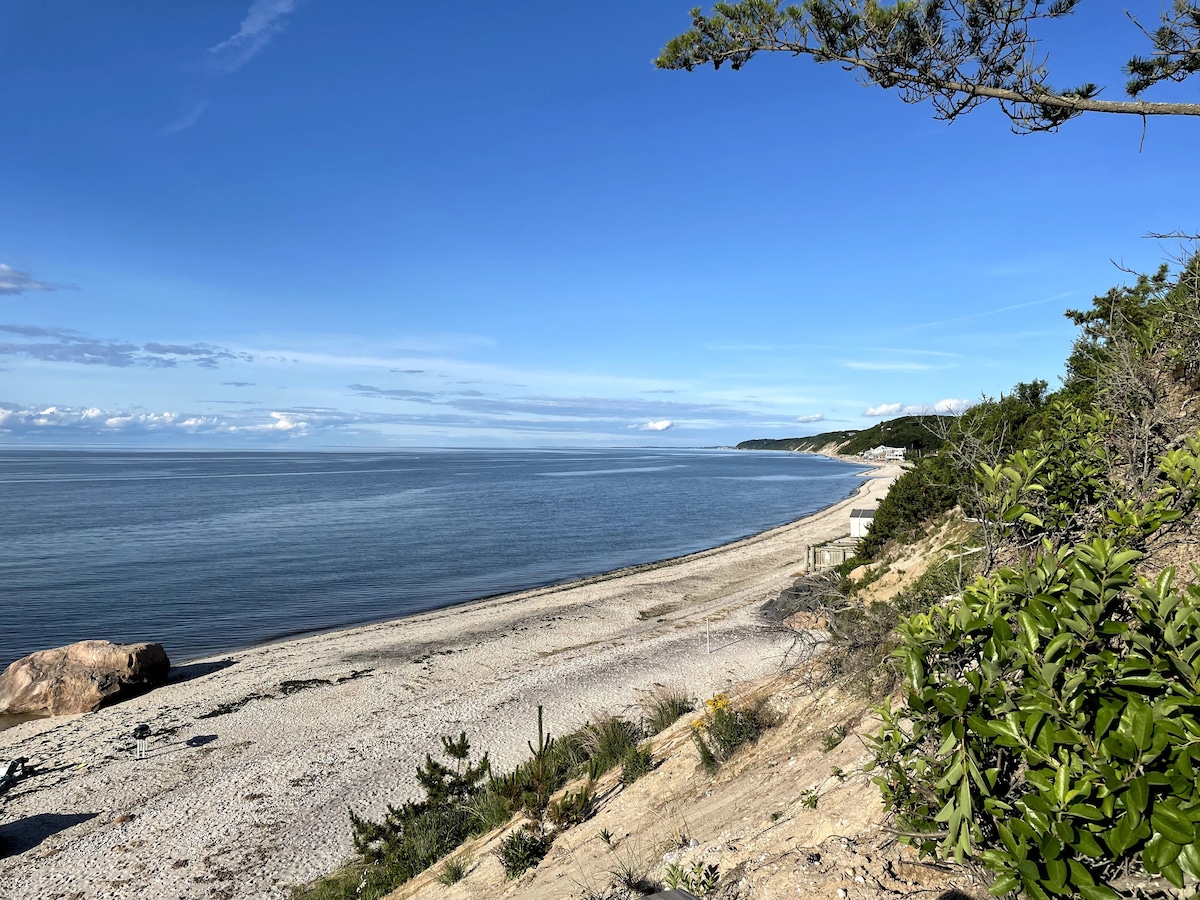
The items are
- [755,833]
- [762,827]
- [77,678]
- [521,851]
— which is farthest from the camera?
[77,678]

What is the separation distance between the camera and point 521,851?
7652mm

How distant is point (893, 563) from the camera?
19297mm

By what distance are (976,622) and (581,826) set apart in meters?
6.84

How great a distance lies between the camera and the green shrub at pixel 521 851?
24.6 feet

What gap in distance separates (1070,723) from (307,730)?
18.2 metres

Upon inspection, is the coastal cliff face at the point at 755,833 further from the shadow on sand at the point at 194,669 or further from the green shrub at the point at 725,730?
the shadow on sand at the point at 194,669

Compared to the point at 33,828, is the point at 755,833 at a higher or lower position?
higher

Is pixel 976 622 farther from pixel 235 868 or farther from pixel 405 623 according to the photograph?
pixel 405 623

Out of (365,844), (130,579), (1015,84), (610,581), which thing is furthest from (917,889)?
(130,579)

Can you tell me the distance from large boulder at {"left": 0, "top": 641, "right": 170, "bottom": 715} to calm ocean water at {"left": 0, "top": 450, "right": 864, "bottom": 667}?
3.83 meters

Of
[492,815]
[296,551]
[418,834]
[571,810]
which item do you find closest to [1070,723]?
[571,810]

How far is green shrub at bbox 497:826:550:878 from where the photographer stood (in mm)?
7504

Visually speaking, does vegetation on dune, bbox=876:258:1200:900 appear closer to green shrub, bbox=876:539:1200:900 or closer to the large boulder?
green shrub, bbox=876:539:1200:900

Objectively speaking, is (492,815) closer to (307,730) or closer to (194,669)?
(307,730)
